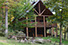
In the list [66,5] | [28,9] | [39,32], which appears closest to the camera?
[66,5]

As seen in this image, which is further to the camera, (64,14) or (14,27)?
(14,27)

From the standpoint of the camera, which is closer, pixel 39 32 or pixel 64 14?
pixel 64 14

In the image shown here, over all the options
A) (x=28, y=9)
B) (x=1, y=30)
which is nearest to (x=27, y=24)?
(x=28, y=9)

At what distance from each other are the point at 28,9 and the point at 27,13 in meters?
1.36

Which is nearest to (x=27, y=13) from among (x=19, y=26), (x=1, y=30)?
(x=19, y=26)

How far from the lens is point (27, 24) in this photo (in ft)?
62.1

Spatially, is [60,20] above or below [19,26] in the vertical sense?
above

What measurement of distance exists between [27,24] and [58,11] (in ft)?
25.5

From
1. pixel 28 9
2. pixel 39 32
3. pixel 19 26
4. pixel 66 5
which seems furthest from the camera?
pixel 39 32

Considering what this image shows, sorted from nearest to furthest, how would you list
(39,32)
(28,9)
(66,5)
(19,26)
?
(66,5) < (19,26) < (28,9) < (39,32)

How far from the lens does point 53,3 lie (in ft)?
40.2

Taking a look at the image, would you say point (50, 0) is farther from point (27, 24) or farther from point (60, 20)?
point (27, 24)

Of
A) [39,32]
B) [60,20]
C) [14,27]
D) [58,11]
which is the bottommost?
[39,32]

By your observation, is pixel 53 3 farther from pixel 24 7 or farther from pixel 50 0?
pixel 24 7
